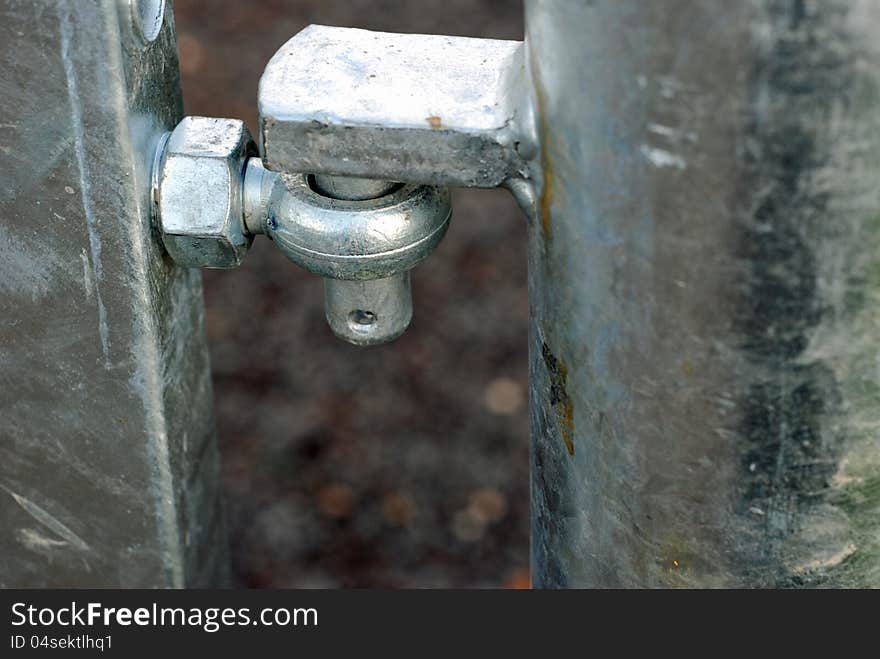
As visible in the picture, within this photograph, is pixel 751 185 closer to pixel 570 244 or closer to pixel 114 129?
pixel 570 244

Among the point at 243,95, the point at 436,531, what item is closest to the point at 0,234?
the point at 436,531

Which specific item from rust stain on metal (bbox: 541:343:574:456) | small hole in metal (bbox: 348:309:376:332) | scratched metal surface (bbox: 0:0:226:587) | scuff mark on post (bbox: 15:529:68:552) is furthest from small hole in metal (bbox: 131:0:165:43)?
scuff mark on post (bbox: 15:529:68:552)

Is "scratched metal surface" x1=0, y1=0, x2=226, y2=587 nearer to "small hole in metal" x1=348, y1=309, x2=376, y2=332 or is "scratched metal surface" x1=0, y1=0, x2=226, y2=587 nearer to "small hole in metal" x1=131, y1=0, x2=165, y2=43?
"small hole in metal" x1=131, y1=0, x2=165, y2=43

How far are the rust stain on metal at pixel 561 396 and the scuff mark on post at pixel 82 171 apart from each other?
0.39 metres

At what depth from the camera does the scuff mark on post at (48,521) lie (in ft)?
4.62

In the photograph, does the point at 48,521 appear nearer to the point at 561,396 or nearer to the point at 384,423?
the point at 561,396

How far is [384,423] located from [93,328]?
5.66ft

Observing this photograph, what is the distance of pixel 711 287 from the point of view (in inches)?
38.3

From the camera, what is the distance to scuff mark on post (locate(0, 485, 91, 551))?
1409 millimetres

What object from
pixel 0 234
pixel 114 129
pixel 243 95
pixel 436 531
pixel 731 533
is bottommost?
pixel 436 531

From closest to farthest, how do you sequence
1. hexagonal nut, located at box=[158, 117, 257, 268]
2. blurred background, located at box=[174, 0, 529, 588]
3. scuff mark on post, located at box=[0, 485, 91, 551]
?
hexagonal nut, located at box=[158, 117, 257, 268], scuff mark on post, located at box=[0, 485, 91, 551], blurred background, located at box=[174, 0, 529, 588]

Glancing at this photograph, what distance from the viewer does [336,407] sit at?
2998 mm

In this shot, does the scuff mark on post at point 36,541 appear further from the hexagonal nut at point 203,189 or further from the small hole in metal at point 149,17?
the small hole in metal at point 149,17

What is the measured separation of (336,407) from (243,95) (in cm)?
112
